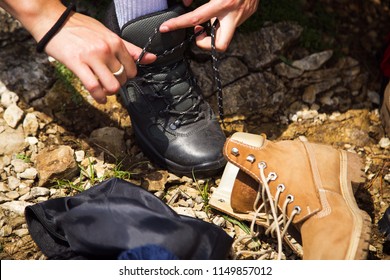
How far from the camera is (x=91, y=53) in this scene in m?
2.28

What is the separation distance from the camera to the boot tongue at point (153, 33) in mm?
2652

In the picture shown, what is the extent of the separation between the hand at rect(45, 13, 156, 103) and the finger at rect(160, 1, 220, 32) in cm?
32

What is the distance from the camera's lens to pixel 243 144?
8.52 feet

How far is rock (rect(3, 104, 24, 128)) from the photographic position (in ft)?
9.94

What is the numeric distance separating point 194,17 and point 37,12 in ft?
2.58

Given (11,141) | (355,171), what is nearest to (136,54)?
(11,141)

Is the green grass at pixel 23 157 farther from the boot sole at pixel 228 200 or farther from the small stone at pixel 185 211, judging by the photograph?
the boot sole at pixel 228 200

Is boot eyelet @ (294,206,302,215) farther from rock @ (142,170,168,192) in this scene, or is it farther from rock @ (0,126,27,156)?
rock @ (0,126,27,156)

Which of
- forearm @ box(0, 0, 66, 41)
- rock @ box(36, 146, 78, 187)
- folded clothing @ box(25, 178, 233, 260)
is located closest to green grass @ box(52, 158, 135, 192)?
rock @ box(36, 146, 78, 187)

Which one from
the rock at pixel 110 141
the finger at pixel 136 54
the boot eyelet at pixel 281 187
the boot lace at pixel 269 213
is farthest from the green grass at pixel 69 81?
the boot eyelet at pixel 281 187

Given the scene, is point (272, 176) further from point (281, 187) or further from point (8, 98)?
point (8, 98)

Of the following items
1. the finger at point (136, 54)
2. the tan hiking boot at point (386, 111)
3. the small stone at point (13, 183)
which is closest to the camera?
the finger at point (136, 54)

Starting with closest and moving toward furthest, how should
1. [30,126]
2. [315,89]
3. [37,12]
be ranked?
[37,12], [30,126], [315,89]

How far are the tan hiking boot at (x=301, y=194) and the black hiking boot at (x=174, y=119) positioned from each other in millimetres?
240
